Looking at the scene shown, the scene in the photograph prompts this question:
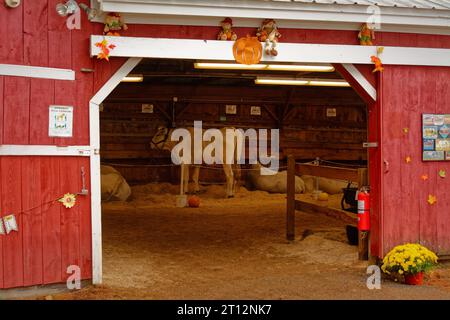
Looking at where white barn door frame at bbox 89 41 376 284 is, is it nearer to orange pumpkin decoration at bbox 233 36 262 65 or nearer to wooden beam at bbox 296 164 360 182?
orange pumpkin decoration at bbox 233 36 262 65

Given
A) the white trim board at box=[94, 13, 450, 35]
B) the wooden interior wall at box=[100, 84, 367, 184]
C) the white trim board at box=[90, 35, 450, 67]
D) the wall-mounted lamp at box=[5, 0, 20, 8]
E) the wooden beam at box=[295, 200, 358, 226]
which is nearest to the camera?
the wall-mounted lamp at box=[5, 0, 20, 8]

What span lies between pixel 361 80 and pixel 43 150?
429cm

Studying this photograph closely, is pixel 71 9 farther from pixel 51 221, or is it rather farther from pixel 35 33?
pixel 51 221

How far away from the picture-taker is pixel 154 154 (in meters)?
17.9

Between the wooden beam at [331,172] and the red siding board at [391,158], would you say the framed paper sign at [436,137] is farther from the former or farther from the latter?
the wooden beam at [331,172]

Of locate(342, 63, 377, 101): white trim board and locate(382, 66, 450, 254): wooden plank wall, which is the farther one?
locate(382, 66, 450, 254): wooden plank wall

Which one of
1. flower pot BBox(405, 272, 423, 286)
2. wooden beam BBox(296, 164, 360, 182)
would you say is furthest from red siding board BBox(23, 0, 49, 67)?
flower pot BBox(405, 272, 423, 286)

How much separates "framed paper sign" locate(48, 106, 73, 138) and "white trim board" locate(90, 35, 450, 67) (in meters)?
0.75

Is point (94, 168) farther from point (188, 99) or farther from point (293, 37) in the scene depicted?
point (188, 99)

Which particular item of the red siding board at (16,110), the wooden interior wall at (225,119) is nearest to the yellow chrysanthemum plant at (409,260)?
the red siding board at (16,110)

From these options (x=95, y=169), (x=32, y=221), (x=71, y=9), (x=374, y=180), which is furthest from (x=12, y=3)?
(x=374, y=180)

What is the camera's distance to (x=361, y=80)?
784cm

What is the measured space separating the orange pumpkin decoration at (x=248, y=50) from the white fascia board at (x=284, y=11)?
0.31 metres

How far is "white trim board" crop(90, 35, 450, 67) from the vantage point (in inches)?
272
